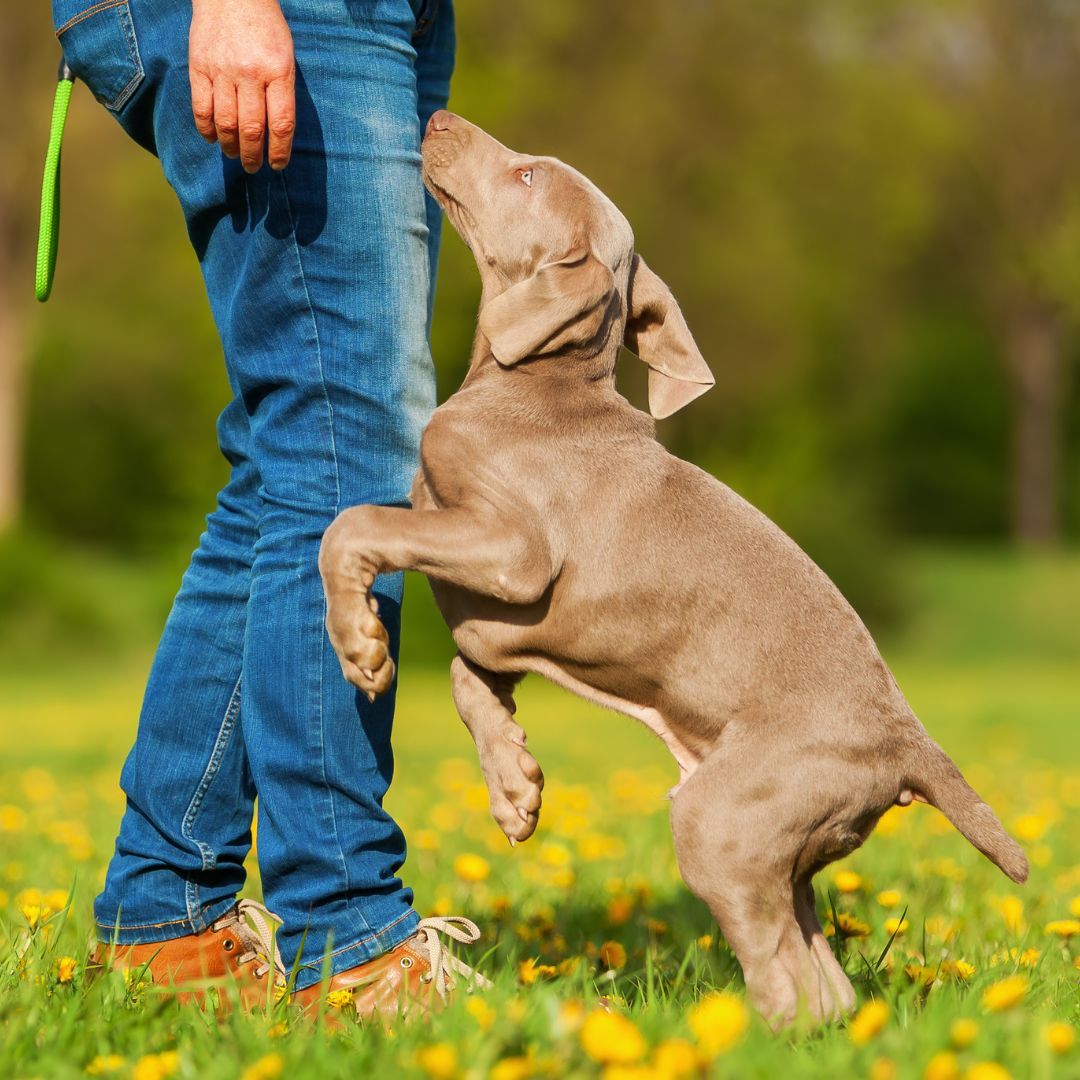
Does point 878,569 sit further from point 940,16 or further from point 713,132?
point 940,16

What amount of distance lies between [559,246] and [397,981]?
4.79ft

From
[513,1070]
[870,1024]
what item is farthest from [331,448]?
[870,1024]

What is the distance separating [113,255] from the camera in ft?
83.1

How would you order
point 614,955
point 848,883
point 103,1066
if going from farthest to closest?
point 848,883 → point 614,955 → point 103,1066

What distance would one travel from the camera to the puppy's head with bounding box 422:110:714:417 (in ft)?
9.70

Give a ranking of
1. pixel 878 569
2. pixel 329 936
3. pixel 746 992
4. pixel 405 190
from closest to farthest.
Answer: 1. pixel 329 936
2. pixel 746 992
3. pixel 405 190
4. pixel 878 569

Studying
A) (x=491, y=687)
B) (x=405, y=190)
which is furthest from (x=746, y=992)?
(x=405, y=190)

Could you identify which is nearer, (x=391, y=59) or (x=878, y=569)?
(x=391, y=59)

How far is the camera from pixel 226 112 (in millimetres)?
2516

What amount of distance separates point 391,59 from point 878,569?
18437mm

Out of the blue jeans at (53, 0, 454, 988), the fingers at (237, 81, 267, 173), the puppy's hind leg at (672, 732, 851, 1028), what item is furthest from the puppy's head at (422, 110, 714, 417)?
the puppy's hind leg at (672, 732, 851, 1028)

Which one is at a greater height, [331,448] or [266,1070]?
[331,448]

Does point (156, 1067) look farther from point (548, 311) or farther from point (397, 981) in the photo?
point (548, 311)

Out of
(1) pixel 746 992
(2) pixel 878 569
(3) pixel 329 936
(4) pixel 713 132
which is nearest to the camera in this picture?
(3) pixel 329 936
